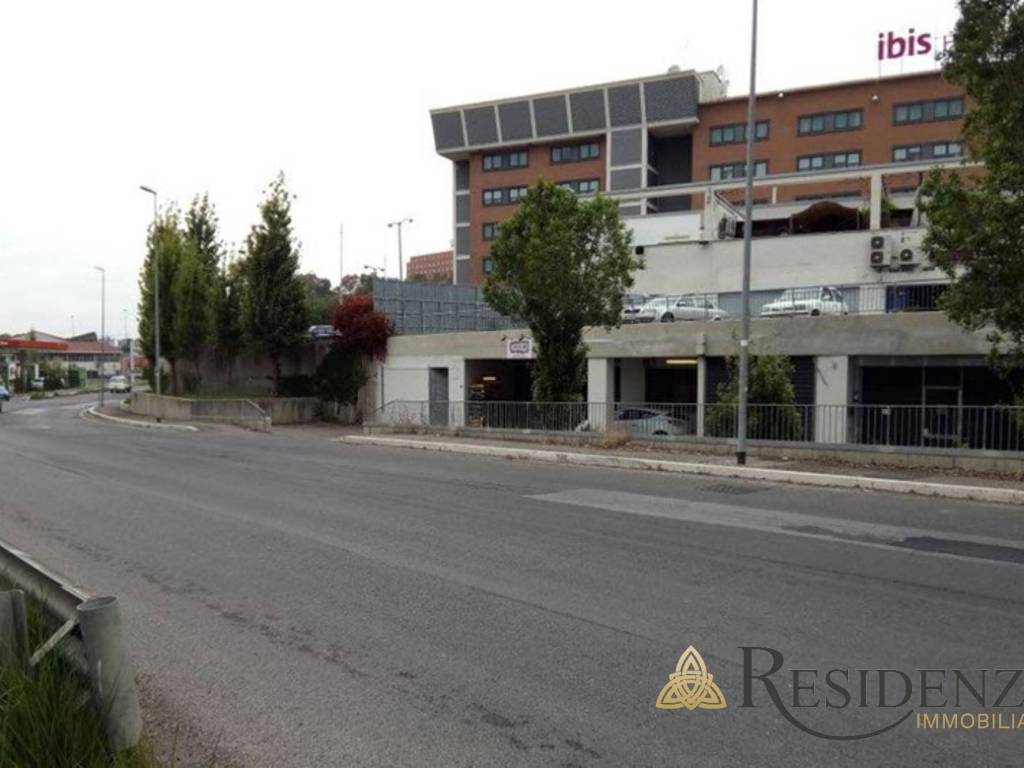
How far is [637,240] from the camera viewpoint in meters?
45.8

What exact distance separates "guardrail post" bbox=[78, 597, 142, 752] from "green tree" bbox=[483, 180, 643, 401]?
60.2 feet

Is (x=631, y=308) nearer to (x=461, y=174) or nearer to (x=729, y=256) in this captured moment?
(x=729, y=256)

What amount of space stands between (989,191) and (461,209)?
215ft

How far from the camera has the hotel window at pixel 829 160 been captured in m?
60.9

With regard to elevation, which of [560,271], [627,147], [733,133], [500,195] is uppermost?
[733,133]

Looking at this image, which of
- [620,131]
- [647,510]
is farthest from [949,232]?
[620,131]

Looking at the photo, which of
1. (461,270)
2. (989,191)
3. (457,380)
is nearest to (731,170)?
(461,270)

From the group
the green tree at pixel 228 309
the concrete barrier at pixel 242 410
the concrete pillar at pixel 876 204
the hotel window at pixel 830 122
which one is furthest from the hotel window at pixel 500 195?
the concrete barrier at pixel 242 410

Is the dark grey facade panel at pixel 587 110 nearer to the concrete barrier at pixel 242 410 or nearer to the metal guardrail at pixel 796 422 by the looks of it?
the concrete barrier at pixel 242 410

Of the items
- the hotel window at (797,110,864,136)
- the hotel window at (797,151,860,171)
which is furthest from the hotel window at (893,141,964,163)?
the hotel window at (797,110,864,136)

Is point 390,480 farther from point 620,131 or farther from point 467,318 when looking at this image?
point 620,131

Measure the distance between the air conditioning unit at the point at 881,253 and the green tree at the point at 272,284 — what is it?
2504 cm

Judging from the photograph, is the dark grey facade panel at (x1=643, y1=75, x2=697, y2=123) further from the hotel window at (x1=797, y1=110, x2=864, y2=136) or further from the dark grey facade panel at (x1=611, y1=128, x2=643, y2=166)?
the hotel window at (x1=797, y1=110, x2=864, y2=136)

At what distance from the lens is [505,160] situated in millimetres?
73500
